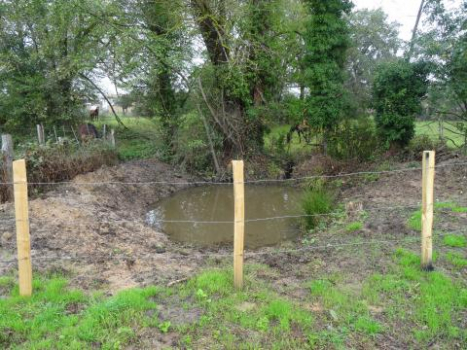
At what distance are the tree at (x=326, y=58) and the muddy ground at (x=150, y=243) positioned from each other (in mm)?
3202

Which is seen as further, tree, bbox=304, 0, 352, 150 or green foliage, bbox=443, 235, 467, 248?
tree, bbox=304, 0, 352, 150

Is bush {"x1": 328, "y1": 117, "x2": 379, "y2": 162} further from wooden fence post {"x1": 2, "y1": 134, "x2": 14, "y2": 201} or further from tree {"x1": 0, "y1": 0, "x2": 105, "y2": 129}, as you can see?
tree {"x1": 0, "y1": 0, "x2": 105, "y2": 129}

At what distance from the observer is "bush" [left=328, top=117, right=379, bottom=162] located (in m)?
11.9

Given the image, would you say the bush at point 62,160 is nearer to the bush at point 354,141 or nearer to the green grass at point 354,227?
the green grass at point 354,227

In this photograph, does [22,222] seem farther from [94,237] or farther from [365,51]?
[365,51]

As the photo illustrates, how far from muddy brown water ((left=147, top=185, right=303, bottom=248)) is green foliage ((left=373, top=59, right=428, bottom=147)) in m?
3.36

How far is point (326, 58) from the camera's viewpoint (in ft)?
37.3

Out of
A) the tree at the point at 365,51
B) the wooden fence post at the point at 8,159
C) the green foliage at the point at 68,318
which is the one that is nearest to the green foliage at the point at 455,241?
the green foliage at the point at 68,318

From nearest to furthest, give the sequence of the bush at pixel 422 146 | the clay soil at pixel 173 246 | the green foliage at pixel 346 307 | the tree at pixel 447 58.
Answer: the green foliage at pixel 346 307 → the clay soil at pixel 173 246 → the tree at pixel 447 58 → the bush at pixel 422 146

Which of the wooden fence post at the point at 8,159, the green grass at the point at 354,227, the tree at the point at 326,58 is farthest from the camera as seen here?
the tree at the point at 326,58

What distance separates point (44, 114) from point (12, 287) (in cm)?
1211

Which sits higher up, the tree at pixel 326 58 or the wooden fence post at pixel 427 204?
the tree at pixel 326 58

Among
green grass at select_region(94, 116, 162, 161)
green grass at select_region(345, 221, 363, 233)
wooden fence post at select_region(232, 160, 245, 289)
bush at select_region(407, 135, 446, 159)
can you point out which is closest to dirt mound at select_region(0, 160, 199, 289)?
wooden fence post at select_region(232, 160, 245, 289)

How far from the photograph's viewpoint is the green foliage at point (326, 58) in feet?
36.5
